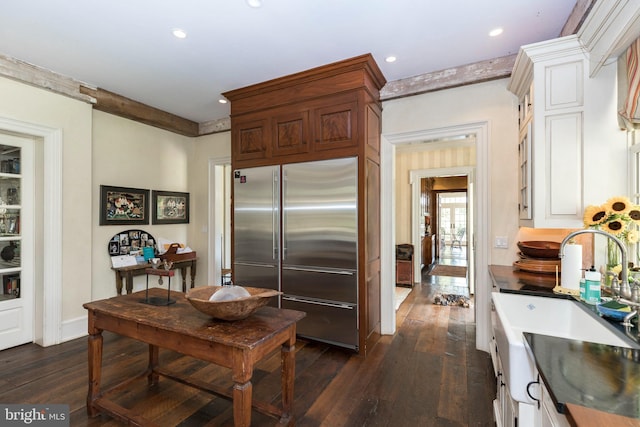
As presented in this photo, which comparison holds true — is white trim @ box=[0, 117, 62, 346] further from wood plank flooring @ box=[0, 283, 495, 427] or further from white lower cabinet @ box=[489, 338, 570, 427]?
white lower cabinet @ box=[489, 338, 570, 427]

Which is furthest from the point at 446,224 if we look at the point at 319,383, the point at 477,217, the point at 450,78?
the point at 319,383

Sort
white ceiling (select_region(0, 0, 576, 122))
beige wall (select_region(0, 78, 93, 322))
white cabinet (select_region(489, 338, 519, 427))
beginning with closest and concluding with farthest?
white cabinet (select_region(489, 338, 519, 427)), white ceiling (select_region(0, 0, 576, 122)), beige wall (select_region(0, 78, 93, 322))

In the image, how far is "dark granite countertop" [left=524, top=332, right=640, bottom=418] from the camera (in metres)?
0.79

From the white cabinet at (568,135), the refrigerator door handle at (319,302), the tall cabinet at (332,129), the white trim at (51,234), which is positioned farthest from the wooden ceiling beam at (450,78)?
the white trim at (51,234)

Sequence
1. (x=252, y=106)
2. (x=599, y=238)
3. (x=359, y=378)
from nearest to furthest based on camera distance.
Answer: (x=599, y=238), (x=359, y=378), (x=252, y=106)

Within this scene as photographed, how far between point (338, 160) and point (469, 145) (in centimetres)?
351

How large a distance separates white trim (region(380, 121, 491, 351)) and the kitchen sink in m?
1.07

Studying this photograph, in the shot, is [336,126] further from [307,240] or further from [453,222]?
[453,222]

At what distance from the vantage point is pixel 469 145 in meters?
5.33

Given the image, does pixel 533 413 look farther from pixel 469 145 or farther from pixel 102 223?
pixel 469 145

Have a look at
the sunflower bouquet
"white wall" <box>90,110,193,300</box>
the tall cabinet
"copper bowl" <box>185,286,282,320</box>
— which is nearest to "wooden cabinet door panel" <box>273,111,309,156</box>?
the tall cabinet

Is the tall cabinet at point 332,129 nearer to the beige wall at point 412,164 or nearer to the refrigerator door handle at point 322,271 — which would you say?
the refrigerator door handle at point 322,271

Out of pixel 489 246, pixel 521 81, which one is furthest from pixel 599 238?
pixel 521 81

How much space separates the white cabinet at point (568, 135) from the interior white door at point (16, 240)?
4.82 metres
